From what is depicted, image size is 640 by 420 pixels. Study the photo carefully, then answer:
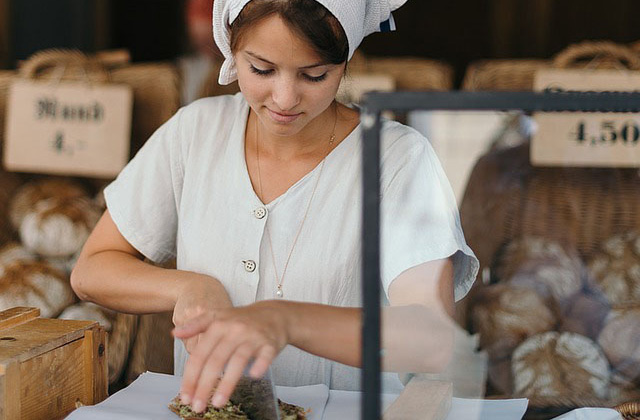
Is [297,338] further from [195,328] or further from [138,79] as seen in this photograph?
[138,79]

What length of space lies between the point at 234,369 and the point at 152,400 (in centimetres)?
33

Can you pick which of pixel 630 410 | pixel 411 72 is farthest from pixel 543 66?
pixel 630 410

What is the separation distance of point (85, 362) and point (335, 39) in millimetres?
564

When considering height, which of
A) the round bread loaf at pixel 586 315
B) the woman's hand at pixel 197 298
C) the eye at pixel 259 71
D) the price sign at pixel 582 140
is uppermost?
the eye at pixel 259 71

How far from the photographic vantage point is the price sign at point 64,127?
2.67 m

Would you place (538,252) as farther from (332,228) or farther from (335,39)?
(335,39)

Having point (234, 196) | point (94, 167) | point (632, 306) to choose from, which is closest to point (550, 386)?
point (632, 306)

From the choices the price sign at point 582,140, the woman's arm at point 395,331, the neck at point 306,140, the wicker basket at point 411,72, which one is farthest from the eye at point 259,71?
the wicker basket at point 411,72

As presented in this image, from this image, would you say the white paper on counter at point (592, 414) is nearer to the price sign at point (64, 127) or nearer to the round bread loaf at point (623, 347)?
the round bread loaf at point (623, 347)

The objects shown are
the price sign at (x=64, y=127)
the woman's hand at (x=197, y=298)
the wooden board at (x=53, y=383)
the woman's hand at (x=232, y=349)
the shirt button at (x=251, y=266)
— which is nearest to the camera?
the woman's hand at (x=232, y=349)

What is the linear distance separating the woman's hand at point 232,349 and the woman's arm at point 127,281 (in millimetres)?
335

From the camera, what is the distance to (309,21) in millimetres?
1223

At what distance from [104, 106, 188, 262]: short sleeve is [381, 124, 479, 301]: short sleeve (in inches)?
23.1

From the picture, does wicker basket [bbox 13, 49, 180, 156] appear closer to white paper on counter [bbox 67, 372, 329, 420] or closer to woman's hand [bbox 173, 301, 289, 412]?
white paper on counter [bbox 67, 372, 329, 420]
